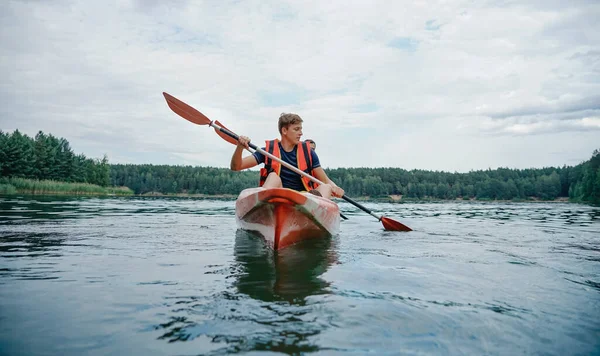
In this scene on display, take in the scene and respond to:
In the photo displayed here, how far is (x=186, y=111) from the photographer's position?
7.20m

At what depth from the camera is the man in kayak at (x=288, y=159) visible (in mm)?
6000

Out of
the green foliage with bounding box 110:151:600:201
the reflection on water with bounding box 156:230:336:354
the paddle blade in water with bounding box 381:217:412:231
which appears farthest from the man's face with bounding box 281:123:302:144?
the green foliage with bounding box 110:151:600:201

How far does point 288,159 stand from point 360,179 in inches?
3567

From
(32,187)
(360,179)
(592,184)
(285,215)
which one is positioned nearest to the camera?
(285,215)

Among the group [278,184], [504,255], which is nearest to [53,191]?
[278,184]

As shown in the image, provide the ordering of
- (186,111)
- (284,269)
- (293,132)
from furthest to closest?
(186,111) → (293,132) → (284,269)

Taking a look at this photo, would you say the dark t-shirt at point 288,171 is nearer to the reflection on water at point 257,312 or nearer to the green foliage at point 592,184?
the reflection on water at point 257,312

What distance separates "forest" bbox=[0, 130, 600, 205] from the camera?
5916 centimetres

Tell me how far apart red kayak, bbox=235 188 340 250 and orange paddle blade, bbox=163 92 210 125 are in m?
2.14

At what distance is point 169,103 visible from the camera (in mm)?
7219

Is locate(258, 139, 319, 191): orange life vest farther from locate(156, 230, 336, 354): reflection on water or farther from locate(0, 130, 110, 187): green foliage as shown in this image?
locate(0, 130, 110, 187): green foliage

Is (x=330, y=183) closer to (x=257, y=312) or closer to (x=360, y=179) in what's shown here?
(x=257, y=312)

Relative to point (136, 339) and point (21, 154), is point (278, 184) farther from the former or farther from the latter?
point (21, 154)

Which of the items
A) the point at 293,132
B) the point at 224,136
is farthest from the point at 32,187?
the point at 293,132
